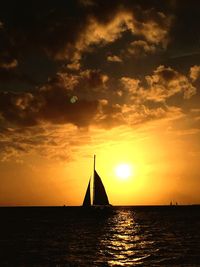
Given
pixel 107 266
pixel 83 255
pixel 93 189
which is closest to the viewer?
pixel 107 266

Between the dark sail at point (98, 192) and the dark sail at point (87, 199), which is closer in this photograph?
the dark sail at point (98, 192)

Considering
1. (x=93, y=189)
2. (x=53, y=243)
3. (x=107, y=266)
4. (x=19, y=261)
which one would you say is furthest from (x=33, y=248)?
(x=93, y=189)

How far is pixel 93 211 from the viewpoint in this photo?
11169 centimetres

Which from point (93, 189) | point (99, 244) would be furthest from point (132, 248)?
point (93, 189)

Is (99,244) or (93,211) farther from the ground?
(93,211)

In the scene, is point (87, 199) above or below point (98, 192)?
below

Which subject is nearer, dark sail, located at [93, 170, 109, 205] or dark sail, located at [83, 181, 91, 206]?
dark sail, located at [93, 170, 109, 205]

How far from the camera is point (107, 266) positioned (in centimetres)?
3481

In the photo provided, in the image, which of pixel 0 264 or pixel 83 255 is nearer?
pixel 0 264

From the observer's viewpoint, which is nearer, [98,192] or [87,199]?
[98,192]

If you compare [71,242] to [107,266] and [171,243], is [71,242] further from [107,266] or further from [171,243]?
[107,266]

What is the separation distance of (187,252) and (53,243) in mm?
19426

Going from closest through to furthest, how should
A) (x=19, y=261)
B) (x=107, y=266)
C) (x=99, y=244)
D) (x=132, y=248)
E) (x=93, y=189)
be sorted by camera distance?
(x=107, y=266) < (x=19, y=261) < (x=132, y=248) < (x=99, y=244) < (x=93, y=189)

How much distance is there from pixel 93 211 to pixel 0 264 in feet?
251
